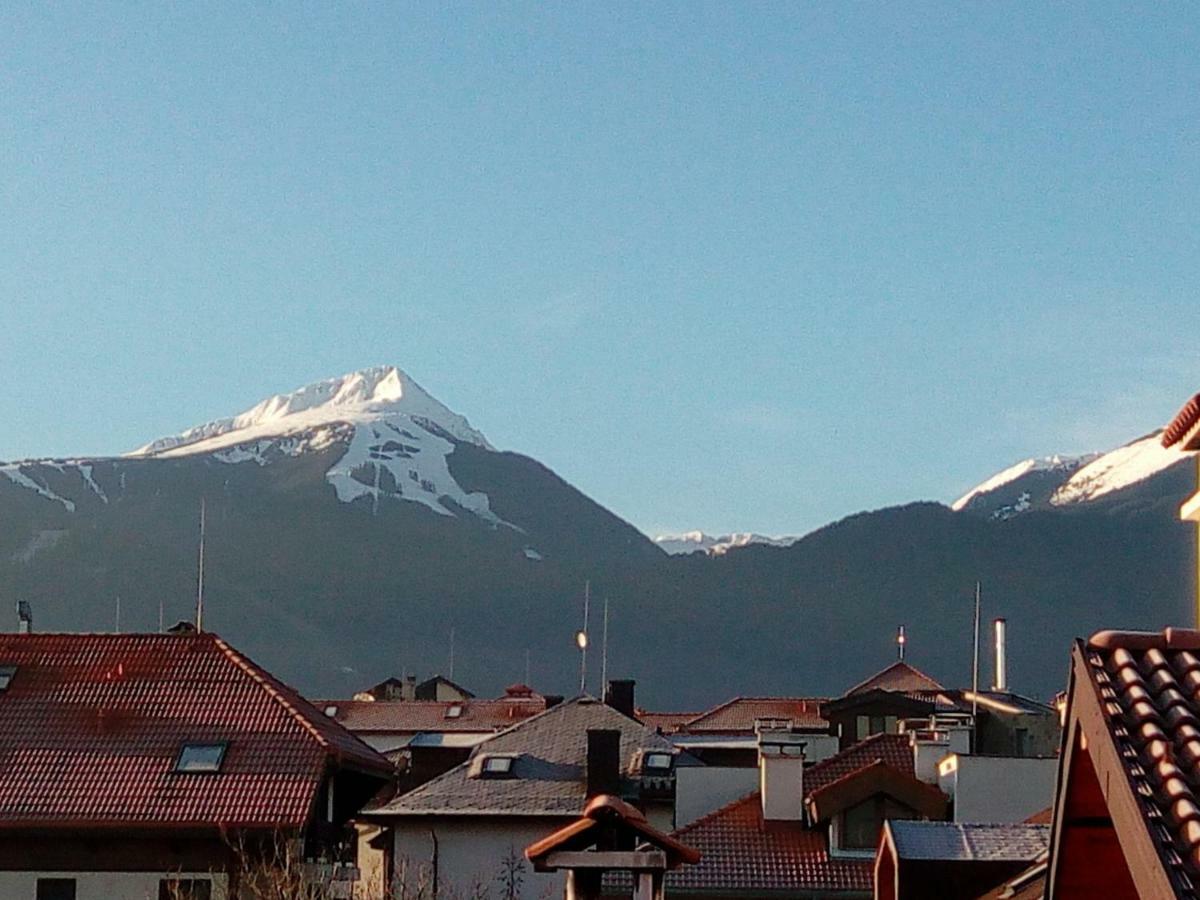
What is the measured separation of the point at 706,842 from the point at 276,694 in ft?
35.6

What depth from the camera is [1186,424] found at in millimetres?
12109

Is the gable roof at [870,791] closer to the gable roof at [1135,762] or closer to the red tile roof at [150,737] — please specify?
the red tile roof at [150,737]

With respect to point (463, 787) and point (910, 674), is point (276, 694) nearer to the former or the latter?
point (463, 787)

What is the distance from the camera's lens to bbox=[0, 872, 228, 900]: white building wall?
34938mm

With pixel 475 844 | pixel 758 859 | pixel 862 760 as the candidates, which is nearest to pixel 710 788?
pixel 862 760

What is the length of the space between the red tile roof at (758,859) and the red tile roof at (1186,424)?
1745 cm

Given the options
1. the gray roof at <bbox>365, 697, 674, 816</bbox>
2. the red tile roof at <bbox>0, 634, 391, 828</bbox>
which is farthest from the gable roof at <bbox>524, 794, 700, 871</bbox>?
the gray roof at <bbox>365, 697, 674, 816</bbox>

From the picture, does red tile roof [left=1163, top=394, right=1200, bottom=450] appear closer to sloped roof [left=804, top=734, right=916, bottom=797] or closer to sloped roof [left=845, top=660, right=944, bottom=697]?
sloped roof [left=804, top=734, right=916, bottom=797]

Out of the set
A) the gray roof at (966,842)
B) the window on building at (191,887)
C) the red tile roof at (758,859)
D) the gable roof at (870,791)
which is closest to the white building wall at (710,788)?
the red tile roof at (758,859)

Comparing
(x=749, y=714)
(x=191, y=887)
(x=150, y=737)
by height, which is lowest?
A: (x=191, y=887)

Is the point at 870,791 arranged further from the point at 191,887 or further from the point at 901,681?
the point at 901,681

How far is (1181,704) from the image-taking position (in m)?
6.52

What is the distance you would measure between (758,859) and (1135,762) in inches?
983

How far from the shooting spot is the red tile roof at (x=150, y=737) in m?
35.5
